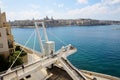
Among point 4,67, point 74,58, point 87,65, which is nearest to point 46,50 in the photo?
point 4,67

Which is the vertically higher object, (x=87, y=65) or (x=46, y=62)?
(x=46, y=62)

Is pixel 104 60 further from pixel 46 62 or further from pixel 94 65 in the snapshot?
pixel 46 62

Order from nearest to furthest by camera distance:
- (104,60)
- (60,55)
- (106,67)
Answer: (60,55), (106,67), (104,60)

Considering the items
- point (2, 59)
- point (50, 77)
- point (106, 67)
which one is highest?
point (2, 59)

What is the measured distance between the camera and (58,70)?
24109 millimetres

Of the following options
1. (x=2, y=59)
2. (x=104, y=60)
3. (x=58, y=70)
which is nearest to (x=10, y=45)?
(x=2, y=59)

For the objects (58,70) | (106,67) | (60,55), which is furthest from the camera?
(106,67)

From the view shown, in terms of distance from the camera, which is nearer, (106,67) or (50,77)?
(50,77)

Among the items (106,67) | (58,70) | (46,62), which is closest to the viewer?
(46,62)

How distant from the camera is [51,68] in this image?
2486 centimetres

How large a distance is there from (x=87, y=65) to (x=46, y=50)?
1668 cm

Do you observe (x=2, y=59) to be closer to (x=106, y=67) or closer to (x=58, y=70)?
(x=58, y=70)

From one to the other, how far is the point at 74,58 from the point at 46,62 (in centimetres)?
2429

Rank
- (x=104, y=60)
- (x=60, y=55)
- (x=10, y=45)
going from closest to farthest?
(x=60, y=55) < (x=10, y=45) < (x=104, y=60)
